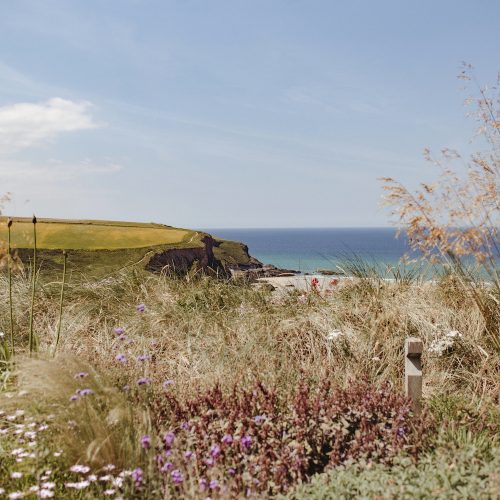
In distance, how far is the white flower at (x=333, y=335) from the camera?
5.17 metres

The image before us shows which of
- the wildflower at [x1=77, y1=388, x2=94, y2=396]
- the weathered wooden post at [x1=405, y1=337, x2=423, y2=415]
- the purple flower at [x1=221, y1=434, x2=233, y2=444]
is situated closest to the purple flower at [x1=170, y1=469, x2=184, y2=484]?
the purple flower at [x1=221, y1=434, x2=233, y2=444]

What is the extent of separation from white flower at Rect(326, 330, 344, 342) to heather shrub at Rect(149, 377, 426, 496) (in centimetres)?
131

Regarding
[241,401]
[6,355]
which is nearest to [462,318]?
[241,401]

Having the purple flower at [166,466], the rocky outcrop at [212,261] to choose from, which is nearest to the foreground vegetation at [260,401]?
the purple flower at [166,466]

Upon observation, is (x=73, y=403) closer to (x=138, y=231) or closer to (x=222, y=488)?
(x=222, y=488)

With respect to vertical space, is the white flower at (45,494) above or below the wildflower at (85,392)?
below

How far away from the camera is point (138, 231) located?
123 feet

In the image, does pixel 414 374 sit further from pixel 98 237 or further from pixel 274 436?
pixel 98 237

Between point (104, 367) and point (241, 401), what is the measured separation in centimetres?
158

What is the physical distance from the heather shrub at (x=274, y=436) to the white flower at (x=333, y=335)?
131 cm

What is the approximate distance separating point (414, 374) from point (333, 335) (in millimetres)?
1136

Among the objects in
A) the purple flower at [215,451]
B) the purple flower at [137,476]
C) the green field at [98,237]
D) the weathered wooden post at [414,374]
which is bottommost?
the purple flower at [137,476]

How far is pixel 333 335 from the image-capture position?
17.0 feet

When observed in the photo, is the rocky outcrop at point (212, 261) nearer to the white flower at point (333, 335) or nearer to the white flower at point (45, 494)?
the white flower at point (333, 335)
